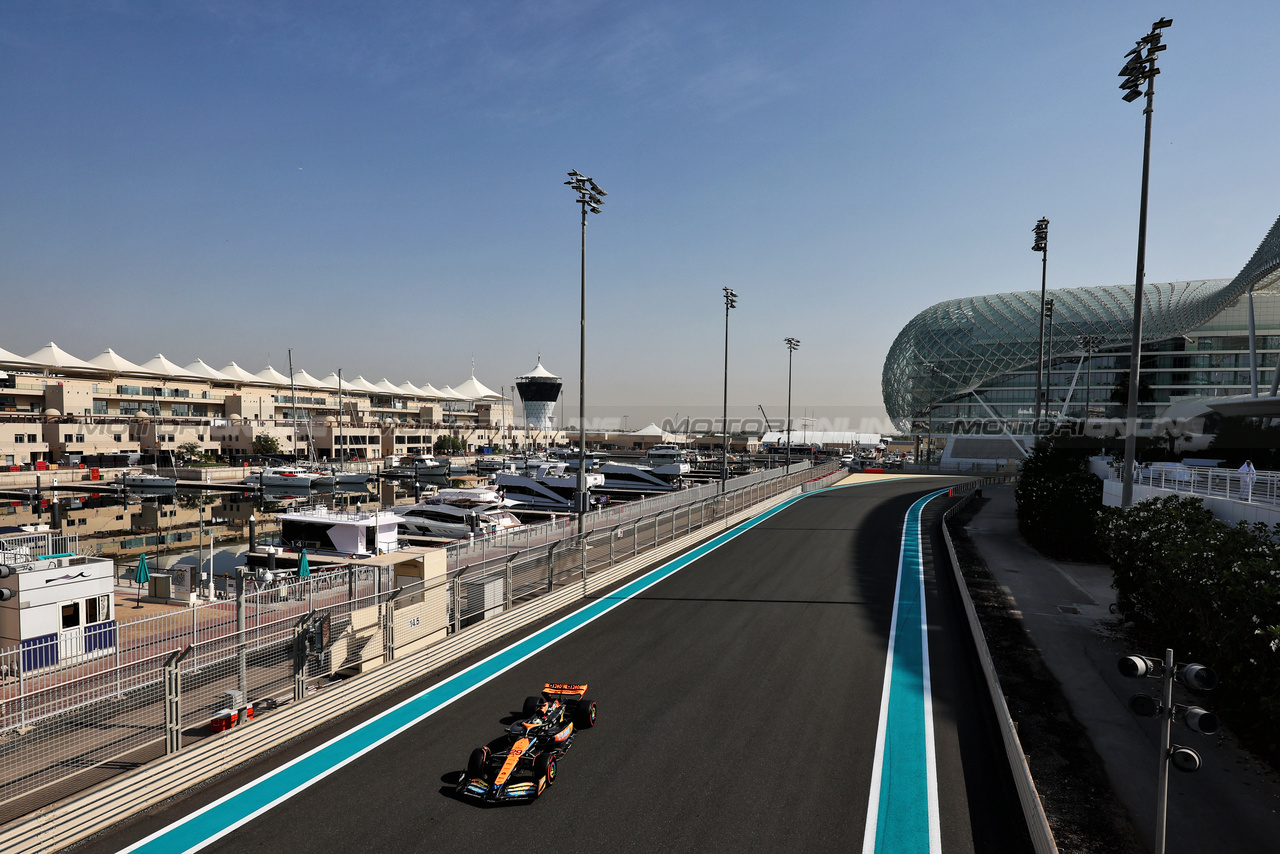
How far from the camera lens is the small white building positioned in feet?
43.9


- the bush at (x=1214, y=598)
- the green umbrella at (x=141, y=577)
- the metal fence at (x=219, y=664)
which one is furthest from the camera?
the green umbrella at (x=141, y=577)

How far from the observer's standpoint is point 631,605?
16.9 m

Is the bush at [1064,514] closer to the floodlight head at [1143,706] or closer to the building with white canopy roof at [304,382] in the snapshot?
the floodlight head at [1143,706]

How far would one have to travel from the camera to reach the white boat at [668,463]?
6556cm

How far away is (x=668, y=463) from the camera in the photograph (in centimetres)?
7581

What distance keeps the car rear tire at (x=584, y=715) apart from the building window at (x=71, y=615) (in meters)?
12.0

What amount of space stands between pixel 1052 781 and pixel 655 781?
Result: 17.3ft

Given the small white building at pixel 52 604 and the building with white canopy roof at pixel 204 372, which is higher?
the building with white canopy roof at pixel 204 372

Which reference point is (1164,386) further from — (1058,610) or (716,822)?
(716,822)

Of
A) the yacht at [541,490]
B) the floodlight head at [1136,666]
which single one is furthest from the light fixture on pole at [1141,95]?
the yacht at [541,490]

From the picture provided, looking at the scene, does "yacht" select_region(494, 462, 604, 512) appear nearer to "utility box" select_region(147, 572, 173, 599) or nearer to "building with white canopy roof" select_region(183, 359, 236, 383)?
"utility box" select_region(147, 572, 173, 599)

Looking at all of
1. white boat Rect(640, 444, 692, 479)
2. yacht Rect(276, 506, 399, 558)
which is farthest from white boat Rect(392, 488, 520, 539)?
white boat Rect(640, 444, 692, 479)

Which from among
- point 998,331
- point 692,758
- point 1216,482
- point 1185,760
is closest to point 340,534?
point 692,758


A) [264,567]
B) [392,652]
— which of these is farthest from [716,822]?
[264,567]
